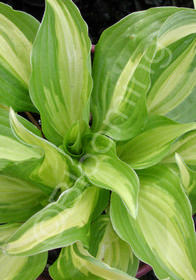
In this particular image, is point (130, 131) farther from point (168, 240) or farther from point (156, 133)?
point (168, 240)

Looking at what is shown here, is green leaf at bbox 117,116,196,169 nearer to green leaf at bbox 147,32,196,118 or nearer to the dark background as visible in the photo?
green leaf at bbox 147,32,196,118

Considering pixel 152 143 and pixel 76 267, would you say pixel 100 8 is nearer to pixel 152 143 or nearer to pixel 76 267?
pixel 152 143

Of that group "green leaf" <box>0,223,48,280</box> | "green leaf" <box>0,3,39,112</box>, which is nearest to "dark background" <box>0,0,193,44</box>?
"green leaf" <box>0,3,39,112</box>

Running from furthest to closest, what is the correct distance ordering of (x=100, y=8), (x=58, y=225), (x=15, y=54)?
(x=100, y=8), (x=15, y=54), (x=58, y=225)

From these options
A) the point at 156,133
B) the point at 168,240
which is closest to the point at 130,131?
the point at 156,133

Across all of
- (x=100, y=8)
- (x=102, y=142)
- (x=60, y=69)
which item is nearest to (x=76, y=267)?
(x=102, y=142)
